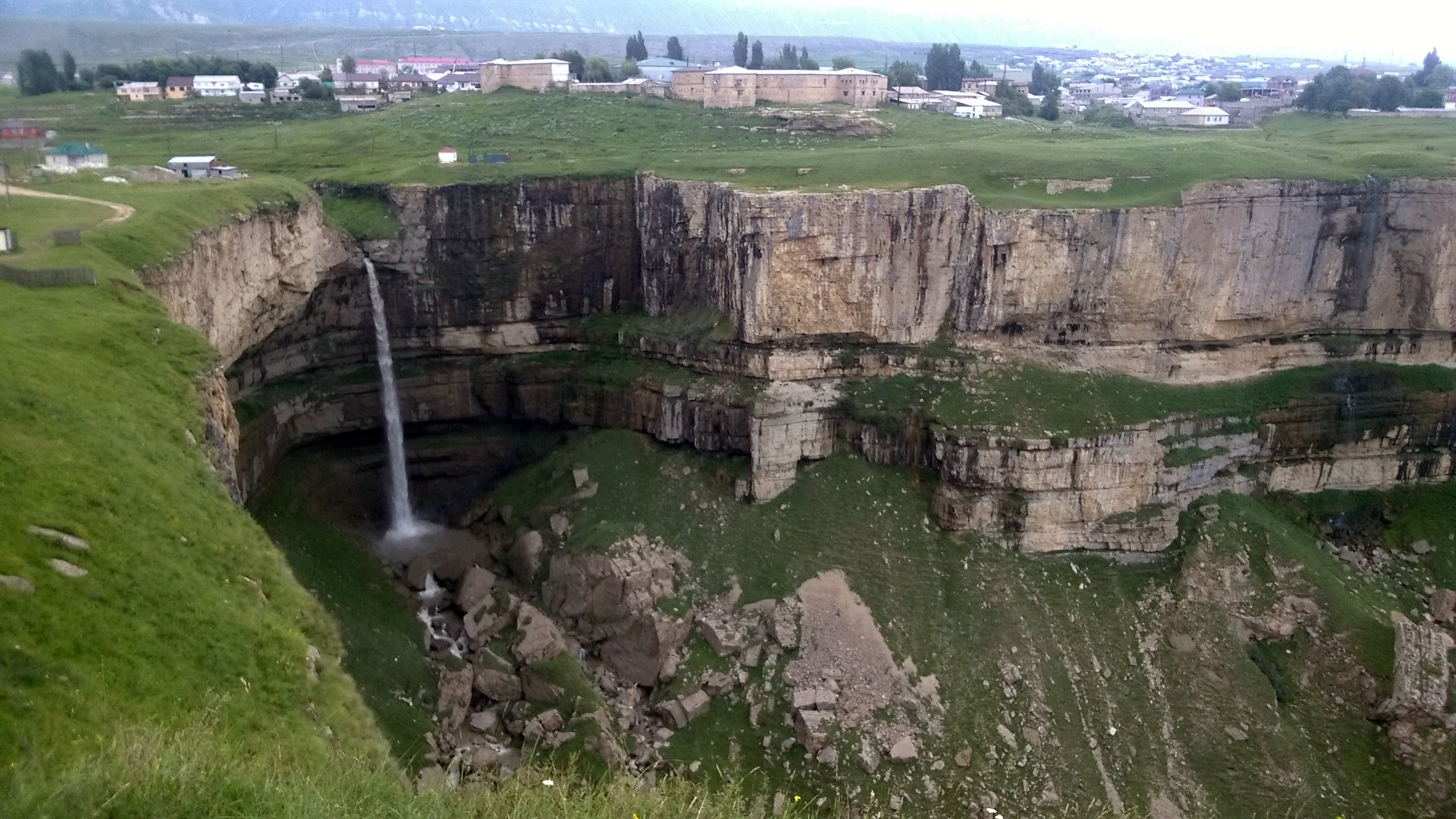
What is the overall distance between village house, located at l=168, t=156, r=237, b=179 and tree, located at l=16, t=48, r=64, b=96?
9.21 meters

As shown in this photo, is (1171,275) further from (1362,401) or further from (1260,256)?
(1362,401)

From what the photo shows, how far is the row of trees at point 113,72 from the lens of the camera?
5594 centimetres

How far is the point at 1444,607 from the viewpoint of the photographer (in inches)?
1622

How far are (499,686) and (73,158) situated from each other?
104 feet

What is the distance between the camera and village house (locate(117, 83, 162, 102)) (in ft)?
227

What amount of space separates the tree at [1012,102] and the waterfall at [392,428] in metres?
56.4

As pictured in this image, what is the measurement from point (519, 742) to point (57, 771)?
2166 centimetres

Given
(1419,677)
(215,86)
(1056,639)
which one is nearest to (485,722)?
(1056,639)

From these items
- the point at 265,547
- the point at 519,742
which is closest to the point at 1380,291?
the point at 519,742

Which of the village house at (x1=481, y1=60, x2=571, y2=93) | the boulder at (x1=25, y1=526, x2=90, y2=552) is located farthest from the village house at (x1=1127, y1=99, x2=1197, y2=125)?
the boulder at (x1=25, y1=526, x2=90, y2=552)

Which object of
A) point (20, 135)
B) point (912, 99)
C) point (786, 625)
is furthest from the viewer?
point (912, 99)

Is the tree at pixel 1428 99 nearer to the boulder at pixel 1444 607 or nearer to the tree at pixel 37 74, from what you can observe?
the boulder at pixel 1444 607

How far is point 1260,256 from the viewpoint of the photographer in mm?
47406

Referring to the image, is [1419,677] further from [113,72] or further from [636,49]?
[636,49]
